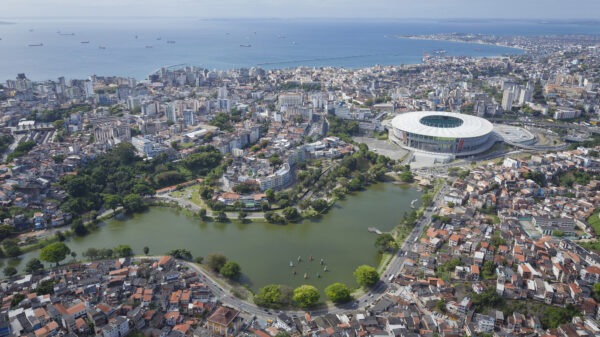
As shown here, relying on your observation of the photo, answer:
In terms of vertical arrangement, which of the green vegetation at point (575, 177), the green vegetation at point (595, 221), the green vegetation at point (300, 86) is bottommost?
the green vegetation at point (595, 221)

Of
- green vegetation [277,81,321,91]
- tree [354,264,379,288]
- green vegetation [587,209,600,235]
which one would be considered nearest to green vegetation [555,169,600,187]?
green vegetation [587,209,600,235]

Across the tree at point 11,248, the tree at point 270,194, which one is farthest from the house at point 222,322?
the tree at point 11,248

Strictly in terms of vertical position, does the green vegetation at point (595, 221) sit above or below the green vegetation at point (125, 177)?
below

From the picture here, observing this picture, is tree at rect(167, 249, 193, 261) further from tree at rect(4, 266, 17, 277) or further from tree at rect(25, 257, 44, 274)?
tree at rect(4, 266, 17, 277)

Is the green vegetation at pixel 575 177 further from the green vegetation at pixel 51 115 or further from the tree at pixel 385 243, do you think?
the green vegetation at pixel 51 115

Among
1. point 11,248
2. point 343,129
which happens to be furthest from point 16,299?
point 343,129

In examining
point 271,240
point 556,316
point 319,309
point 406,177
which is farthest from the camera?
point 406,177

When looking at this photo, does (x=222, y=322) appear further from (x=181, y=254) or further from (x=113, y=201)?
(x=113, y=201)
